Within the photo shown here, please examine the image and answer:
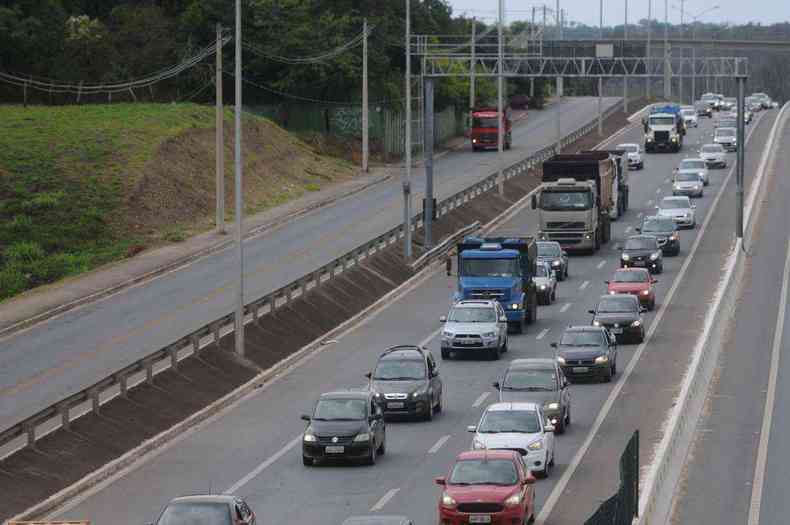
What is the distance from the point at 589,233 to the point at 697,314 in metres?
13.9

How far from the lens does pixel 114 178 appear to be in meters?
77.8

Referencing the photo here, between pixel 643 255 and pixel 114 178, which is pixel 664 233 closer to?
pixel 643 255

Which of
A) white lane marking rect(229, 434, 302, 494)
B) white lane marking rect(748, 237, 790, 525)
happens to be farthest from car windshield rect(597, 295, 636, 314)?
white lane marking rect(229, 434, 302, 494)

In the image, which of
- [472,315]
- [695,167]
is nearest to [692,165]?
[695,167]

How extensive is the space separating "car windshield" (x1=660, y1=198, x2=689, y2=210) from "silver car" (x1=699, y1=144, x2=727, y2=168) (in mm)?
26322

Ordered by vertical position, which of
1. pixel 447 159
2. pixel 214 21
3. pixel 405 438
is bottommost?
pixel 405 438

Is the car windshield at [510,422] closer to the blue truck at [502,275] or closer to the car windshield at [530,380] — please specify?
the car windshield at [530,380]

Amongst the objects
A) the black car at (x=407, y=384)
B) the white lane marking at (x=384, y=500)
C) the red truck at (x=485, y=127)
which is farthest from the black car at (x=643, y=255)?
the red truck at (x=485, y=127)

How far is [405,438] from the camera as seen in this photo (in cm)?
3662

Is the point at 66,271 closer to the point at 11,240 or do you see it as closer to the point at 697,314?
the point at 11,240

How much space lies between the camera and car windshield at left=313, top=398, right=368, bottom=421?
109 feet

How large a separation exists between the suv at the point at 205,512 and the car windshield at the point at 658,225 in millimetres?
47398

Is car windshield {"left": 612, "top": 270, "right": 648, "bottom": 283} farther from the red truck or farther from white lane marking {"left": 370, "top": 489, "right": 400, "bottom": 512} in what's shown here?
the red truck

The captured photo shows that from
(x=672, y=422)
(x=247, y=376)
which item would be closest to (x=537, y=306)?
(x=247, y=376)
